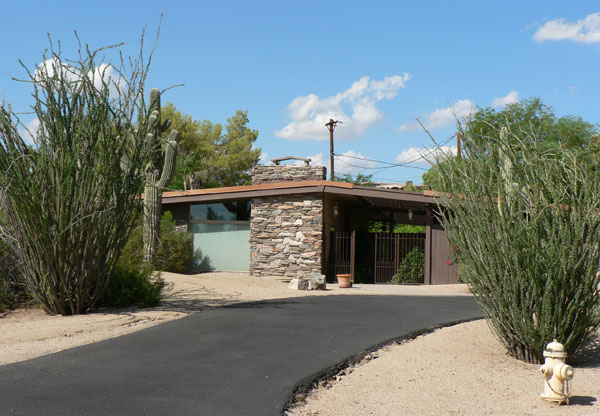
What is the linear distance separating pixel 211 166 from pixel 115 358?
31.2 m

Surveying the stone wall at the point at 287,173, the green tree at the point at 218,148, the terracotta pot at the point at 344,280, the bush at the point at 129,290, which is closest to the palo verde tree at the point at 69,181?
the bush at the point at 129,290

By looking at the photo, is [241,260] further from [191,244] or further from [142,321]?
[142,321]

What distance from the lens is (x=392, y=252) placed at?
18.7m

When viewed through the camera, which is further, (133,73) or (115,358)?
(133,73)

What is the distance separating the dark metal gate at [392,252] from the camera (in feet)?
57.9

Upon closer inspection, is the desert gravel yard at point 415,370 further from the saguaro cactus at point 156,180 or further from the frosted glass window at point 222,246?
the frosted glass window at point 222,246

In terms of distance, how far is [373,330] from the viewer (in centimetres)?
844

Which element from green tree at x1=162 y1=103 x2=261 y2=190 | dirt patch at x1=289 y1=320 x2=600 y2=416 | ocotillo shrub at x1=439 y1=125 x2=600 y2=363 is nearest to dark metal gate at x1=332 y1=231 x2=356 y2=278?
dirt patch at x1=289 y1=320 x2=600 y2=416

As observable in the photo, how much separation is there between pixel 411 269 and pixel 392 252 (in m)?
1.37

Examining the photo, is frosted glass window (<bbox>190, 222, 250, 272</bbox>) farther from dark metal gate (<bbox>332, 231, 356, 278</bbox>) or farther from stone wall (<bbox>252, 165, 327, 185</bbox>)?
dark metal gate (<bbox>332, 231, 356, 278</bbox>)

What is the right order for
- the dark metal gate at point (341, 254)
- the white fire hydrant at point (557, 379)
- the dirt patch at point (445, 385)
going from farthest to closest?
1. the dark metal gate at point (341, 254)
2. the white fire hydrant at point (557, 379)
3. the dirt patch at point (445, 385)

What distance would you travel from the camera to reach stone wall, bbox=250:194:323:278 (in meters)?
16.8

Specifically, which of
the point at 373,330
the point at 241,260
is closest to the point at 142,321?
the point at 373,330

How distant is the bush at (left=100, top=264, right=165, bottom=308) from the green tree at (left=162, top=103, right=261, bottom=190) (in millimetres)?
26042
